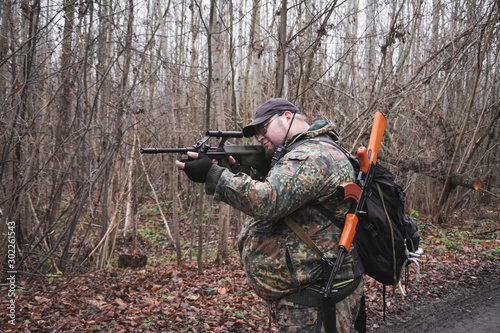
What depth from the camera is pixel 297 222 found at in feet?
7.02

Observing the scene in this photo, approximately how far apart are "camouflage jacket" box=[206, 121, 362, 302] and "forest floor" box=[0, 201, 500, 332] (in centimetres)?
212

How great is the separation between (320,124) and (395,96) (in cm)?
584

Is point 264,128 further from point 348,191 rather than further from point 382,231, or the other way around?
point 382,231

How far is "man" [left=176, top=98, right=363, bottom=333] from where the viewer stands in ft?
6.43

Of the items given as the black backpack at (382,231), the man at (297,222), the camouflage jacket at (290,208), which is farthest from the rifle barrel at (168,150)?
the black backpack at (382,231)

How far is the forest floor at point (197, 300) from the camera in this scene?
457cm

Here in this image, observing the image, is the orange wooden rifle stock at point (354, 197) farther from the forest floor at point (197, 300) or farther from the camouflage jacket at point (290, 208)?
the forest floor at point (197, 300)

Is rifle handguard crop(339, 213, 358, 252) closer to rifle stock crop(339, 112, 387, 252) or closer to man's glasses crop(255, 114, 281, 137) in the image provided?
rifle stock crop(339, 112, 387, 252)

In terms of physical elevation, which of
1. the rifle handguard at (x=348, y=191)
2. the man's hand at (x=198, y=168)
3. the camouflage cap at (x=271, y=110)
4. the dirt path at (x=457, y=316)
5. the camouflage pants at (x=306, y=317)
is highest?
the camouflage cap at (x=271, y=110)

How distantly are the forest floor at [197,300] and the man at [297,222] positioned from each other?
2.03m

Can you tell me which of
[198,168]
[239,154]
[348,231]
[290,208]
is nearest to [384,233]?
[348,231]

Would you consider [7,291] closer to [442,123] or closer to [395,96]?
[395,96]

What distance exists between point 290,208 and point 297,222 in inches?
8.1

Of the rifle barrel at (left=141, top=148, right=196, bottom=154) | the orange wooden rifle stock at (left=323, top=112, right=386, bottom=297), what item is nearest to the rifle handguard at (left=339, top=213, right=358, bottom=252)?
the orange wooden rifle stock at (left=323, top=112, right=386, bottom=297)
